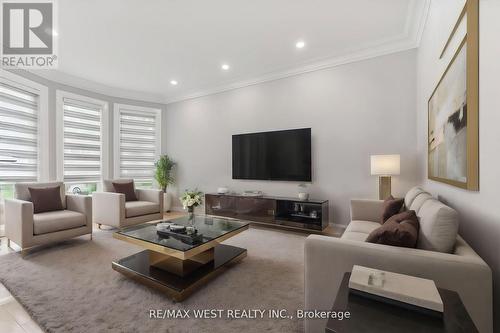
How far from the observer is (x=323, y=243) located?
4.31ft

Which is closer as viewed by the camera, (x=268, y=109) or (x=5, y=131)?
(x=5, y=131)

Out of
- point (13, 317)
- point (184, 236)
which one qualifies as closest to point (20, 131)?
point (13, 317)

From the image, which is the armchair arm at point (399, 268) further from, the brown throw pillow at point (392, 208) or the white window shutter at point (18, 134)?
the white window shutter at point (18, 134)

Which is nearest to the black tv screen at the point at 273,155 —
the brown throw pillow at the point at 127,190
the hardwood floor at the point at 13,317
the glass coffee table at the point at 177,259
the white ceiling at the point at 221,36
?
the white ceiling at the point at 221,36

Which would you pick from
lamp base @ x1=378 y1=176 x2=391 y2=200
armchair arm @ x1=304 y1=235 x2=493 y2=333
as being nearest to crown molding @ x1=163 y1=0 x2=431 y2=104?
lamp base @ x1=378 y1=176 x2=391 y2=200

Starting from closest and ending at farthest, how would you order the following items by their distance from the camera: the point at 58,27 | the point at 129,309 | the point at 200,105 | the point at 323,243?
the point at 323,243
the point at 129,309
the point at 58,27
the point at 200,105

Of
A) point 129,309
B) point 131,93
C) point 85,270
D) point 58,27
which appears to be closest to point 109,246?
point 85,270

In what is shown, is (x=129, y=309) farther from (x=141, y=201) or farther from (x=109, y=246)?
(x=141, y=201)

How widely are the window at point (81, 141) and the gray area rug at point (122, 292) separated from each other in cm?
211

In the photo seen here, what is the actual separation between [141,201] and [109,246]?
127 cm

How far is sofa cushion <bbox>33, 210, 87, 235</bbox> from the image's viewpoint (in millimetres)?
2730

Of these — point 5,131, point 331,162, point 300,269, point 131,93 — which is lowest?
point 300,269

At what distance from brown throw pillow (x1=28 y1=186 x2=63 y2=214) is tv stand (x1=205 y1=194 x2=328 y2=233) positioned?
2320 millimetres

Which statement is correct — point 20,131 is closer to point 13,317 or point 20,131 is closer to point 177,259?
point 13,317
